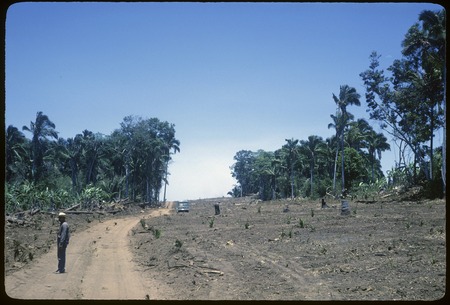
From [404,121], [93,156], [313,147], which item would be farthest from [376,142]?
[93,156]

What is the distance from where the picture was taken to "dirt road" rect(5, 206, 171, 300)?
8.06 meters

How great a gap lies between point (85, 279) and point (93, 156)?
47521mm

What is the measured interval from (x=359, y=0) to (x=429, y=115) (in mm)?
34068

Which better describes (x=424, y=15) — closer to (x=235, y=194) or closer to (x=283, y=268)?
(x=283, y=268)

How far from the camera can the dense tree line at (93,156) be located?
4400cm

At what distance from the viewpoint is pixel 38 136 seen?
159ft

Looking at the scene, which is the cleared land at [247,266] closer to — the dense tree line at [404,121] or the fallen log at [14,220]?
the fallen log at [14,220]

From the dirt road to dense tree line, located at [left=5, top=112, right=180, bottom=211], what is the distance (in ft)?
78.2

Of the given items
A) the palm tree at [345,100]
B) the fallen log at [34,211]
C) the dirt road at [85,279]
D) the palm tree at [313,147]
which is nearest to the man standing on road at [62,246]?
the dirt road at [85,279]

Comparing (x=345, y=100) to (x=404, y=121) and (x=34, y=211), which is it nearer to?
(x=404, y=121)

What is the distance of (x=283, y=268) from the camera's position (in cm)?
1066

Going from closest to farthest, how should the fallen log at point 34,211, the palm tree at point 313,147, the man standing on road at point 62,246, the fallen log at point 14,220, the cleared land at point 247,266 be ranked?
the cleared land at point 247,266
the man standing on road at point 62,246
the fallen log at point 14,220
the fallen log at point 34,211
the palm tree at point 313,147

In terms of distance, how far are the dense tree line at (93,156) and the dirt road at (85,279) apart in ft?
78.2

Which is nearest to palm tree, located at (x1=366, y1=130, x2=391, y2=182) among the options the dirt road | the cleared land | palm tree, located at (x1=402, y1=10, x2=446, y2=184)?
palm tree, located at (x1=402, y1=10, x2=446, y2=184)
